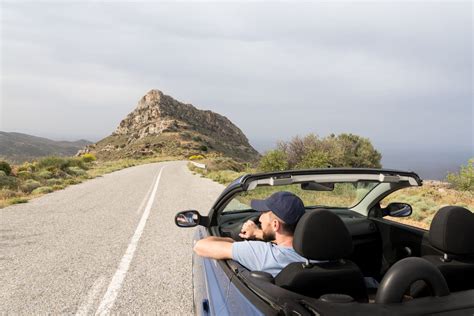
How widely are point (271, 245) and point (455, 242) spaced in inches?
43.6

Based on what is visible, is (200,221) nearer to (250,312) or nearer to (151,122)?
(250,312)

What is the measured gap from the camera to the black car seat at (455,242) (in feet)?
7.96

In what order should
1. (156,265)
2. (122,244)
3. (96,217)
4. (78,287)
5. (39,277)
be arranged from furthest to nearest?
(96,217), (122,244), (156,265), (39,277), (78,287)

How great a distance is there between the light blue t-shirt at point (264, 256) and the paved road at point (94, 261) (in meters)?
2.13

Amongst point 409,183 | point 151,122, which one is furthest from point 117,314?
point 151,122

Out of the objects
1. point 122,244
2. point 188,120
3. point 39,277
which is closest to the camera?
point 39,277

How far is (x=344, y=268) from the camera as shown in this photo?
221 centimetres

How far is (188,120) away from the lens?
481ft

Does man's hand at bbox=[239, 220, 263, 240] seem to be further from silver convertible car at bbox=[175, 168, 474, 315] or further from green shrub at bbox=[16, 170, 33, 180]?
green shrub at bbox=[16, 170, 33, 180]

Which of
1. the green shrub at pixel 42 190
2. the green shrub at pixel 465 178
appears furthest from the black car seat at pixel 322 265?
the green shrub at pixel 465 178

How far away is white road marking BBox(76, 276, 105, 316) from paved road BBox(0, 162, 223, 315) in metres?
0.01

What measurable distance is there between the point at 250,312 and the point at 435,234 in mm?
1344

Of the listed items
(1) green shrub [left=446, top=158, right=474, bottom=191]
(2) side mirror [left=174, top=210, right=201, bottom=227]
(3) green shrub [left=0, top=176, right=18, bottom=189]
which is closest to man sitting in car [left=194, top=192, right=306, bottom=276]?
(2) side mirror [left=174, top=210, right=201, bottom=227]

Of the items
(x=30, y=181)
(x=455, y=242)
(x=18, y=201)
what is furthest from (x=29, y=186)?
(x=455, y=242)
